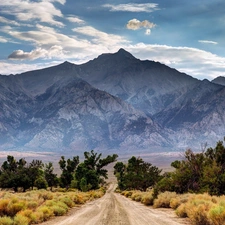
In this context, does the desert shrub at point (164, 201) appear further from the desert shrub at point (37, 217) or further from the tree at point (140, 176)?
the tree at point (140, 176)

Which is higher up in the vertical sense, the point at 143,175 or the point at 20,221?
the point at 20,221

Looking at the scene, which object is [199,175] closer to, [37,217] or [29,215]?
[37,217]

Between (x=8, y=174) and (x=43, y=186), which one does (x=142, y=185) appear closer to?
(x=43, y=186)

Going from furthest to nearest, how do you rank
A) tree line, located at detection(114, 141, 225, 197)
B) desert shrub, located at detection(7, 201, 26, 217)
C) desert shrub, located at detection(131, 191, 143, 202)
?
desert shrub, located at detection(131, 191, 143, 202), tree line, located at detection(114, 141, 225, 197), desert shrub, located at detection(7, 201, 26, 217)

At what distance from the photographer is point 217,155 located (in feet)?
154

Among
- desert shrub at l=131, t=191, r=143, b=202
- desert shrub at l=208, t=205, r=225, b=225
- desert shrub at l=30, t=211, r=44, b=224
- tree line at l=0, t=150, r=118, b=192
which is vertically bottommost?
tree line at l=0, t=150, r=118, b=192

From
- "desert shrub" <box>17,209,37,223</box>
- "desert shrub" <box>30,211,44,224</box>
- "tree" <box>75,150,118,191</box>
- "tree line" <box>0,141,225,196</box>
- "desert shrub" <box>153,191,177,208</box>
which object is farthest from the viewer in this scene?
"tree" <box>75,150,118,191</box>

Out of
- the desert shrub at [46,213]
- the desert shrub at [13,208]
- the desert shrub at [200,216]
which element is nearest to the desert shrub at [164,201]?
the desert shrub at [46,213]

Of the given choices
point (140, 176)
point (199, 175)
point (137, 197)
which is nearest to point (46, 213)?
point (199, 175)

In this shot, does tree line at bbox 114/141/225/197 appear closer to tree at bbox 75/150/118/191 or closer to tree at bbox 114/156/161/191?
tree at bbox 114/156/161/191

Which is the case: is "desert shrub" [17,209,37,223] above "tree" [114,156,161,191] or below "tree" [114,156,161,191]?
above

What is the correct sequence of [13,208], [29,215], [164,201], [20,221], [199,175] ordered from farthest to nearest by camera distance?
[199,175], [164,201], [13,208], [29,215], [20,221]

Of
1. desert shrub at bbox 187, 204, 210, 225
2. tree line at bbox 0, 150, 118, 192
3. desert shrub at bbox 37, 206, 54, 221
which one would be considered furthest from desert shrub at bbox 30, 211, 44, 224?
tree line at bbox 0, 150, 118, 192

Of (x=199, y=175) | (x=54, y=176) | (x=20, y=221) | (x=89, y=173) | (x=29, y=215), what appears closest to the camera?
(x=20, y=221)
